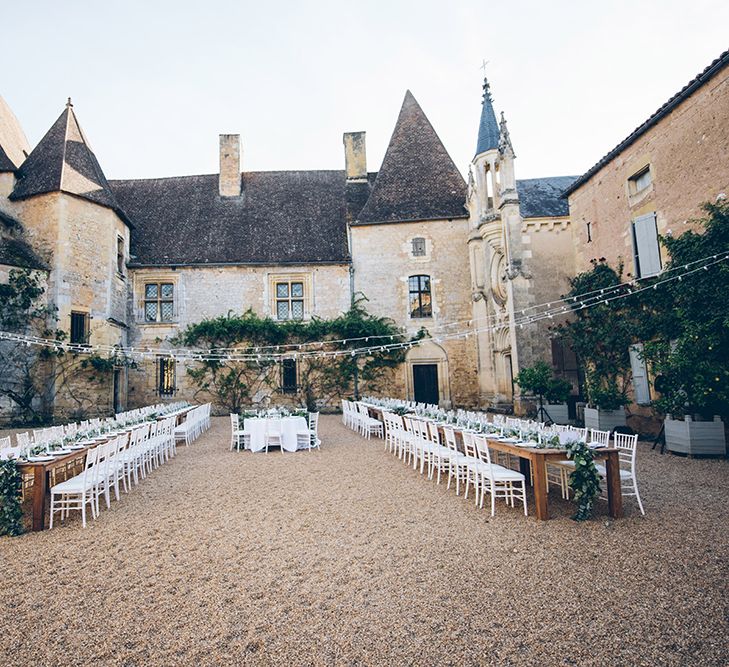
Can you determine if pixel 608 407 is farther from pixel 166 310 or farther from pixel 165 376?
pixel 166 310

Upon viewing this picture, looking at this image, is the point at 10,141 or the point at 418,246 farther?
the point at 418,246

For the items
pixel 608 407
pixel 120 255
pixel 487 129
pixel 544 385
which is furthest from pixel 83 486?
pixel 487 129

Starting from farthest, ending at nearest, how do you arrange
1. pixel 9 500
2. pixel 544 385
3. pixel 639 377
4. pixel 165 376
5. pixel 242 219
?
pixel 242 219, pixel 165 376, pixel 544 385, pixel 639 377, pixel 9 500

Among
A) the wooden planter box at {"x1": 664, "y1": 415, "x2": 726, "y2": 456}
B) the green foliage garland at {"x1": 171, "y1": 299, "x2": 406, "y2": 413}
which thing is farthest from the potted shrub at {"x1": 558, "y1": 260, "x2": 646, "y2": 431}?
the green foliage garland at {"x1": 171, "y1": 299, "x2": 406, "y2": 413}

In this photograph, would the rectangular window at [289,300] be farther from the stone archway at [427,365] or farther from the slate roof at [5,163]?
the slate roof at [5,163]

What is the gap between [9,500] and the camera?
15.6 ft

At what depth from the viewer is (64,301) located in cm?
1484

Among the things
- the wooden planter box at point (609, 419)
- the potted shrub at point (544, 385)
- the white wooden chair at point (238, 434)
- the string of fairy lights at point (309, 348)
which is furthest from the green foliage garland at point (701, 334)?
the white wooden chair at point (238, 434)

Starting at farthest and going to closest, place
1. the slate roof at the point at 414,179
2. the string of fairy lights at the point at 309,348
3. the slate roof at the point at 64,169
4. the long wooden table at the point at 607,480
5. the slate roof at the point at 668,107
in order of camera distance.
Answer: the slate roof at the point at 414,179
the slate roof at the point at 64,169
the string of fairy lights at the point at 309,348
the slate roof at the point at 668,107
the long wooden table at the point at 607,480

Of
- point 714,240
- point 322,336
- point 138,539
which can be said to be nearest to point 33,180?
point 322,336

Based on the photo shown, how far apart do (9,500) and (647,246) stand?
1145 cm

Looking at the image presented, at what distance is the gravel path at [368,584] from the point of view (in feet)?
8.71

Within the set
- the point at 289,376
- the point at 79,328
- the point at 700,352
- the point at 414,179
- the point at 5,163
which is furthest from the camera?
the point at 414,179

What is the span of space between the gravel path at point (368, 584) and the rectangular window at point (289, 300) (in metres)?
13.0
